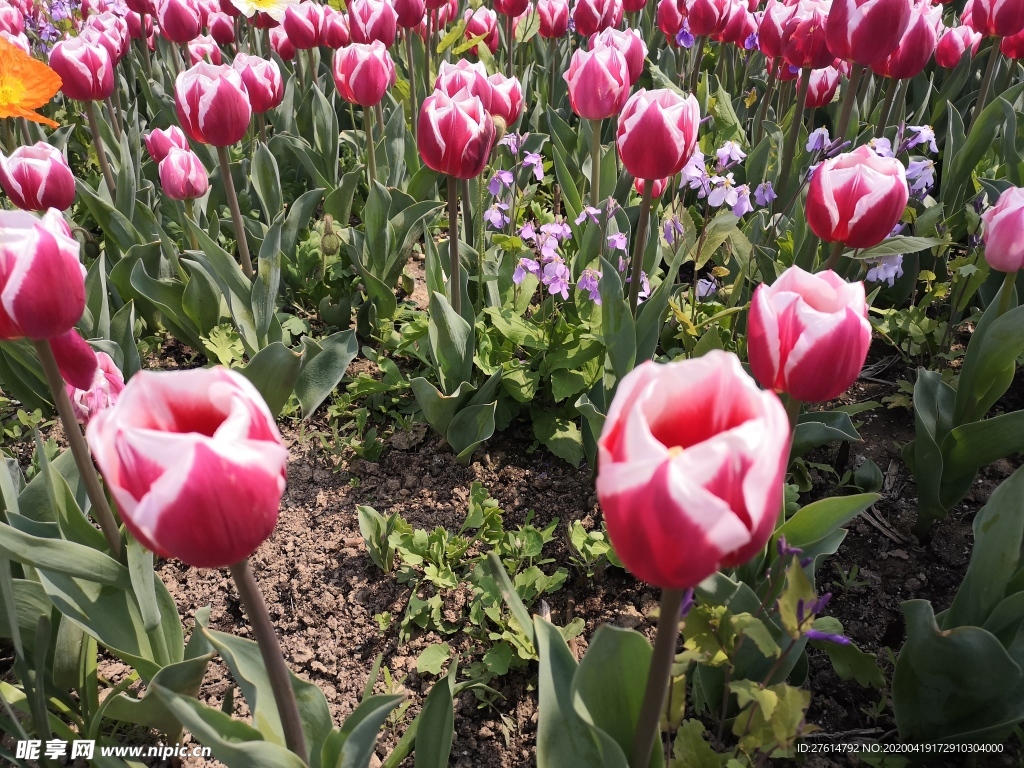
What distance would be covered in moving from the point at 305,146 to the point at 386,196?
0.82 m

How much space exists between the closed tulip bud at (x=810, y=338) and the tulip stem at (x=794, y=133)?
1636mm

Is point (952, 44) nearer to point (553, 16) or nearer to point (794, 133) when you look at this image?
point (794, 133)

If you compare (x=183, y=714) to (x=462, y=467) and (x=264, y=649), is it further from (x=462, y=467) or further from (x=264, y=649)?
(x=462, y=467)

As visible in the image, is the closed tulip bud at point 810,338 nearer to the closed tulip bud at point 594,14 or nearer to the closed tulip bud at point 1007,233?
the closed tulip bud at point 1007,233

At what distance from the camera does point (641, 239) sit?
2.02m

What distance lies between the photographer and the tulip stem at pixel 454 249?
2.16 meters

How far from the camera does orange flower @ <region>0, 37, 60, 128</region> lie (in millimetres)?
Result: 2215

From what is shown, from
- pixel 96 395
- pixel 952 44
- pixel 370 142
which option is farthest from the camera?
pixel 952 44

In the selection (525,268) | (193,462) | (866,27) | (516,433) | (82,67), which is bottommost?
(516,433)

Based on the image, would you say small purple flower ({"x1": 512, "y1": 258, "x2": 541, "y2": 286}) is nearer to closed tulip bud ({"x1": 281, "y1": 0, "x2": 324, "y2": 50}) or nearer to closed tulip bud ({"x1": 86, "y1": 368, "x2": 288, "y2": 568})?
closed tulip bud ({"x1": 86, "y1": 368, "x2": 288, "y2": 568})

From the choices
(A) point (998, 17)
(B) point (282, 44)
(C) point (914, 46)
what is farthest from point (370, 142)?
(A) point (998, 17)

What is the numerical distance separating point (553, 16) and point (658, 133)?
212cm

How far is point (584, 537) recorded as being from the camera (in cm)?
195

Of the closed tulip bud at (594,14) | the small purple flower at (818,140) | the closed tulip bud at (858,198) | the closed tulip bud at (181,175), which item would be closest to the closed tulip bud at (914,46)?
the small purple flower at (818,140)
